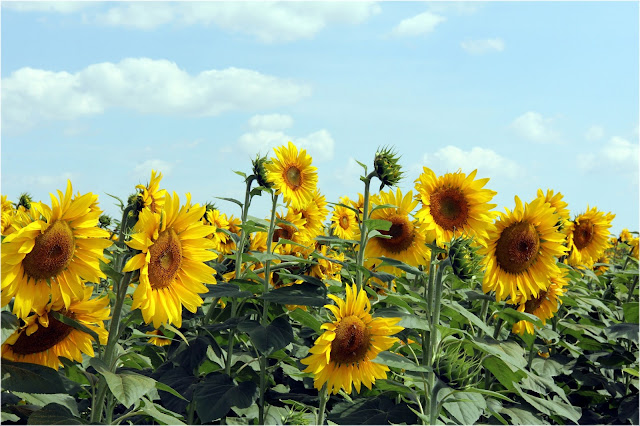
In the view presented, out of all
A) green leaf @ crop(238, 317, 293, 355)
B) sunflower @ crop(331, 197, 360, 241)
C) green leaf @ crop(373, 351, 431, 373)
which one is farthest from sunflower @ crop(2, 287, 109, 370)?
sunflower @ crop(331, 197, 360, 241)

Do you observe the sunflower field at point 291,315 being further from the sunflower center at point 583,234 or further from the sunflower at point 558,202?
the sunflower center at point 583,234

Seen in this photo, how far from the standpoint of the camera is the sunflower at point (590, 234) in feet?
20.1

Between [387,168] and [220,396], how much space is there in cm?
154

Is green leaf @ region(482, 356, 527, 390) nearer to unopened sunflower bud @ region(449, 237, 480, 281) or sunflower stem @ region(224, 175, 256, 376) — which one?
unopened sunflower bud @ region(449, 237, 480, 281)

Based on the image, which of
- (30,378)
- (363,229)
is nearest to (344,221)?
(363,229)

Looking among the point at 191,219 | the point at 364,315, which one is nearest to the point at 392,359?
the point at 364,315

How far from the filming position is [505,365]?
330 cm

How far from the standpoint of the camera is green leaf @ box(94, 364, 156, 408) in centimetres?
210

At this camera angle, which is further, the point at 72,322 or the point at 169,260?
the point at 169,260

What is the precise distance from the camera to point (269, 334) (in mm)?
3297

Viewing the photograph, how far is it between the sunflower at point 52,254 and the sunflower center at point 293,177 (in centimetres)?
227

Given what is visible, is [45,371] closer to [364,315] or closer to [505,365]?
[364,315]

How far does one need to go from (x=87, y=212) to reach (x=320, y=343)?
4.07 ft

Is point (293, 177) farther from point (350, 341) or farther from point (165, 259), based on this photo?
point (165, 259)
